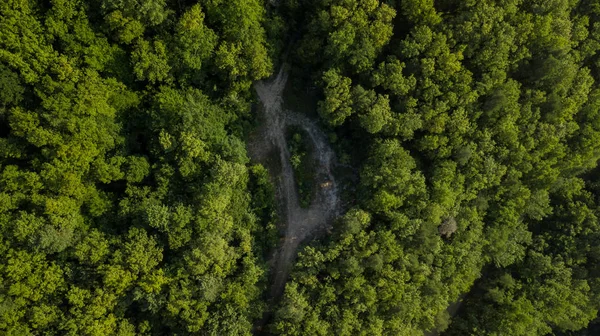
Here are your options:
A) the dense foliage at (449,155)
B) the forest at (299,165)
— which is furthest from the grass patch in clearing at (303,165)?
the dense foliage at (449,155)

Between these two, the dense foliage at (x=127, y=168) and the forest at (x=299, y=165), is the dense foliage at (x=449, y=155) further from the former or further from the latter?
the dense foliage at (x=127, y=168)

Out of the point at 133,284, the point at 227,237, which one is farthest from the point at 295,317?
the point at 133,284

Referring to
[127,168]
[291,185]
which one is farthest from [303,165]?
[127,168]

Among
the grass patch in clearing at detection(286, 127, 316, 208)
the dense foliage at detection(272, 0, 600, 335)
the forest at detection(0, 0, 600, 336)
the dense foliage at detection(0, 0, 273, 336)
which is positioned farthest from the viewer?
the grass patch in clearing at detection(286, 127, 316, 208)

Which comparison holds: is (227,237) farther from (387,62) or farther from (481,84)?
(481,84)

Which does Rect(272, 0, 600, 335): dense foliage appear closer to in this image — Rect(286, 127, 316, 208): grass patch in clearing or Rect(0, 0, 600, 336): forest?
Rect(0, 0, 600, 336): forest

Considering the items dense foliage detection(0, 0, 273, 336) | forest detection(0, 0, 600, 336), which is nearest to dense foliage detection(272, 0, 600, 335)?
forest detection(0, 0, 600, 336)

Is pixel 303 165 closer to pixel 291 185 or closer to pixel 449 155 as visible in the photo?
pixel 291 185
